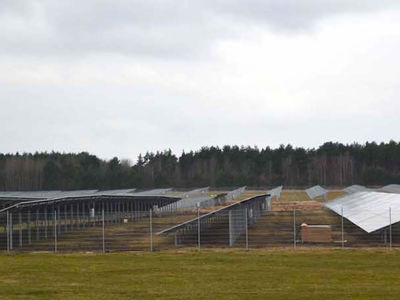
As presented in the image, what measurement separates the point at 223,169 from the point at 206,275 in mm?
142645

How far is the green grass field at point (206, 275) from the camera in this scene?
15586mm

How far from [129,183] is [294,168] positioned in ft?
140

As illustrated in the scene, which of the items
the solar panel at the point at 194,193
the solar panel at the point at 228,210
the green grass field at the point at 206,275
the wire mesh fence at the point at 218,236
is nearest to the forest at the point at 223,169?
the solar panel at the point at 194,193

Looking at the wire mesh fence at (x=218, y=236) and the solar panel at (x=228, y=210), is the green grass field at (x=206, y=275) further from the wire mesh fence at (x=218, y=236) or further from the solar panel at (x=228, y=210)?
the solar panel at (x=228, y=210)

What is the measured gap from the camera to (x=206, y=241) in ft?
117

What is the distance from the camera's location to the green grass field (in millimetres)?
15586

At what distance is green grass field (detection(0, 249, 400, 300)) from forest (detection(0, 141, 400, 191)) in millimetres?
112205

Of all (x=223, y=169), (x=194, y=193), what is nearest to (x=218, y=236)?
(x=194, y=193)

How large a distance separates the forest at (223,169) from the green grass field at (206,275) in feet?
368

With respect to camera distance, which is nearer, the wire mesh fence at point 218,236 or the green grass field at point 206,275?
the green grass field at point 206,275

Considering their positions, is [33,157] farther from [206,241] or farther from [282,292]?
[282,292]

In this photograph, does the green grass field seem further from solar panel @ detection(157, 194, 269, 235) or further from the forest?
the forest

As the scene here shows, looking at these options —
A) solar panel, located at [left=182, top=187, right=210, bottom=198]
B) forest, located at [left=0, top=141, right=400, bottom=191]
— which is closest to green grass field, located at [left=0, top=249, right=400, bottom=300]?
solar panel, located at [left=182, top=187, right=210, bottom=198]

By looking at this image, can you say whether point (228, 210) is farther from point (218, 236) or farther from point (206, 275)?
A: point (206, 275)
